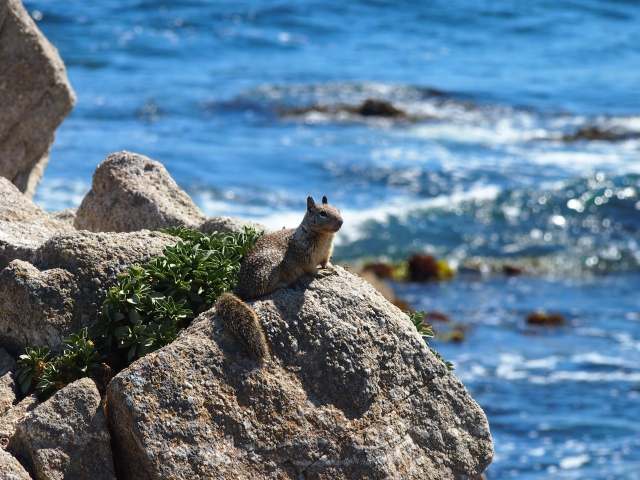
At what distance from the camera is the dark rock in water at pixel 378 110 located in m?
31.9

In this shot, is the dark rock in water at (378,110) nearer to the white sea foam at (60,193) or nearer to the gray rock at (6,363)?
the white sea foam at (60,193)

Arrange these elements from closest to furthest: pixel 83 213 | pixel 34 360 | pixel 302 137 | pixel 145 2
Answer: pixel 34 360, pixel 83 213, pixel 302 137, pixel 145 2

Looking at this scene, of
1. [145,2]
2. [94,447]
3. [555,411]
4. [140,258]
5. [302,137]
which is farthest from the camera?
[145,2]

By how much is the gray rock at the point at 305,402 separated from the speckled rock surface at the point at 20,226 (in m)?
1.78

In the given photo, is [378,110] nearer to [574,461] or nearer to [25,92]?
[574,461]

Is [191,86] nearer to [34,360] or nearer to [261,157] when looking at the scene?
[261,157]

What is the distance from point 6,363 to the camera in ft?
19.4

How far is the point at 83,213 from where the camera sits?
845 cm

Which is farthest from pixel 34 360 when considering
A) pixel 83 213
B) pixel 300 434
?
pixel 83 213

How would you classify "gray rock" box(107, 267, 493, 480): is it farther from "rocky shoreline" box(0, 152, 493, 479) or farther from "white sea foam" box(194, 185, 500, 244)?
"white sea foam" box(194, 185, 500, 244)

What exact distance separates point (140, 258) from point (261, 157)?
2024cm

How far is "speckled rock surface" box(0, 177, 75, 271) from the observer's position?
21.4 ft

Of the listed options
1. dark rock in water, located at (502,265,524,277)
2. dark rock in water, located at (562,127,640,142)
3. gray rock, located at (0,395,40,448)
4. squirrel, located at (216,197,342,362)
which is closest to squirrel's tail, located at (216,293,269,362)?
squirrel, located at (216,197,342,362)

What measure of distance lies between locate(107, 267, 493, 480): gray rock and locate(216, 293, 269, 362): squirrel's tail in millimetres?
66
